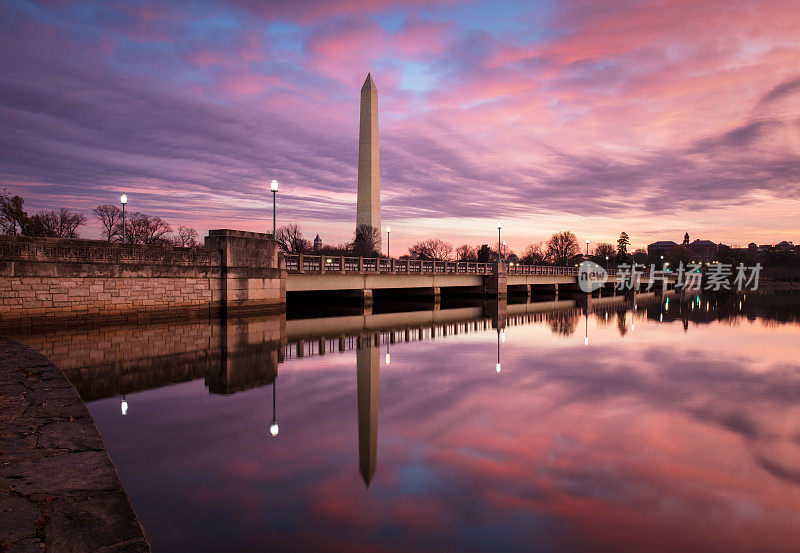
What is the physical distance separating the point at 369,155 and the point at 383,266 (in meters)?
23.3

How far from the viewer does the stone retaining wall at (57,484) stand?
12.6 ft

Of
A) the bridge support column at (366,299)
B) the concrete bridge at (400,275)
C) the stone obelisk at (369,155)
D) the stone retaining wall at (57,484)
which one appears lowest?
the bridge support column at (366,299)

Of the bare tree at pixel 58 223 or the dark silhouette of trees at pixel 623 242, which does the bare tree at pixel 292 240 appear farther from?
the dark silhouette of trees at pixel 623 242

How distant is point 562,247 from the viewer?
492 feet

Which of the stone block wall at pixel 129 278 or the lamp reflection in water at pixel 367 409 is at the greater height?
the stone block wall at pixel 129 278

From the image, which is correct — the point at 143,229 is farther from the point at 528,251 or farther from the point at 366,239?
the point at 528,251

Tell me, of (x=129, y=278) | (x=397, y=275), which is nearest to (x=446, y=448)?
(x=129, y=278)

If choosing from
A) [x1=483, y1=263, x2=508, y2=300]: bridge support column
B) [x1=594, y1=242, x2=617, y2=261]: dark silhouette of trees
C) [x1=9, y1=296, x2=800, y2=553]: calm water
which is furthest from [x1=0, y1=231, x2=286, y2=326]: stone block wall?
[x1=594, y1=242, x2=617, y2=261]: dark silhouette of trees

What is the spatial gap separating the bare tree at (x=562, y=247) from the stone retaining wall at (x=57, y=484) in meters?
148

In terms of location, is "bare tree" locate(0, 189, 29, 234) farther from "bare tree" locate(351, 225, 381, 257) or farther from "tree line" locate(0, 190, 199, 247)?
"bare tree" locate(351, 225, 381, 257)

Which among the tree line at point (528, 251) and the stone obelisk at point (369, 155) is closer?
the stone obelisk at point (369, 155)

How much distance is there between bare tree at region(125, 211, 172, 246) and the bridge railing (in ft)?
119

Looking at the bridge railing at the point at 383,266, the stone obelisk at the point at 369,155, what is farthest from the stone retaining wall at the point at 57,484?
the stone obelisk at the point at 369,155

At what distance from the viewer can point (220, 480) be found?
611 centimetres
